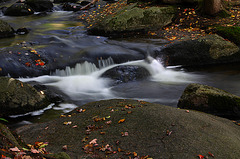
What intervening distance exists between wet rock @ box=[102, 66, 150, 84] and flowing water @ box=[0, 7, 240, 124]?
22cm

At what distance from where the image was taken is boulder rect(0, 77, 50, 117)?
6066 mm

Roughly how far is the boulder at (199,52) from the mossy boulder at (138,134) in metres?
5.79

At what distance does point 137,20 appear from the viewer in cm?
1273

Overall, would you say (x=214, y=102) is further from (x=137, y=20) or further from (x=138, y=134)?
(x=137, y=20)

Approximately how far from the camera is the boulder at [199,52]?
10359 mm

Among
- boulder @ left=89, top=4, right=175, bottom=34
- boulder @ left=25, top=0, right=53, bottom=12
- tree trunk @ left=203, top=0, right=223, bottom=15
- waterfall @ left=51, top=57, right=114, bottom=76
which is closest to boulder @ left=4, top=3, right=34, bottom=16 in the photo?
boulder @ left=25, top=0, right=53, bottom=12

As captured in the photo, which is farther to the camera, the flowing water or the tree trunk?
the tree trunk

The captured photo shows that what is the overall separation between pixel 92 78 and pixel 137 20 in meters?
4.99

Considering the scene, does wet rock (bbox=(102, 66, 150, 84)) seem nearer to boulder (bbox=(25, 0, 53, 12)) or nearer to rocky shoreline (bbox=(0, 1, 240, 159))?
rocky shoreline (bbox=(0, 1, 240, 159))

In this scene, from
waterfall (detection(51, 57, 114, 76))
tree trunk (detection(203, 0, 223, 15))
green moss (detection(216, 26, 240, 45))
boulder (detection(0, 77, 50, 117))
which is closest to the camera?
boulder (detection(0, 77, 50, 117))

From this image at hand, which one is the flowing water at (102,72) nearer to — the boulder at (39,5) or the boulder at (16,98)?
the boulder at (16,98)

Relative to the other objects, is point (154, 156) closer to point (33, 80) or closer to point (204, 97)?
point (204, 97)

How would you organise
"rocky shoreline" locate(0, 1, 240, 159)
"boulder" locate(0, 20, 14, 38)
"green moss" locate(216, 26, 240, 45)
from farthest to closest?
"boulder" locate(0, 20, 14, 38) < "green moss" locate(216, 26, 240, 45) < "rocky shoreline" locate(0, 1, 240, 159)

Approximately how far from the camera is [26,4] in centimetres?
1927
